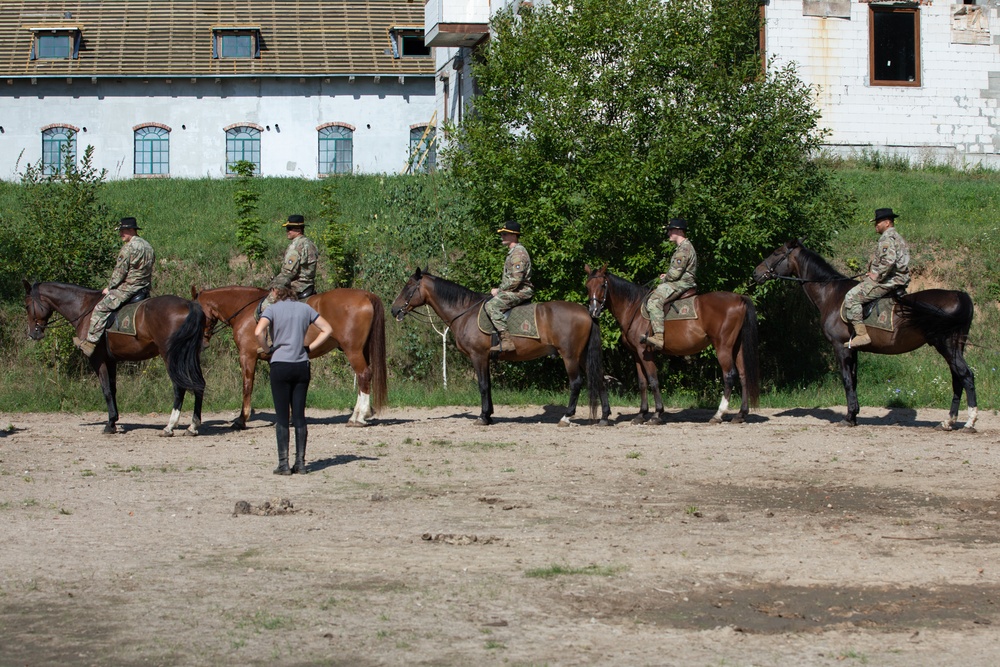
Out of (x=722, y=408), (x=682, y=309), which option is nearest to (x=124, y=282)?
(x=682, y=309)

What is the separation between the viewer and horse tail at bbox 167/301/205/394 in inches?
632

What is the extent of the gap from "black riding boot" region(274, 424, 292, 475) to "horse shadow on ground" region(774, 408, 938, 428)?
844cm

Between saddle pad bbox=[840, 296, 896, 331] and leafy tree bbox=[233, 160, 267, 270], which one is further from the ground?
leafy tree bbox=[233, 160, 267, 270]

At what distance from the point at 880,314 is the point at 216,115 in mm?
33272

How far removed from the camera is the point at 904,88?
31547 mm

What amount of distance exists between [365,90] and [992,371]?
29458 millimetres

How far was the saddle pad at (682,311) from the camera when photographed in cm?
1712

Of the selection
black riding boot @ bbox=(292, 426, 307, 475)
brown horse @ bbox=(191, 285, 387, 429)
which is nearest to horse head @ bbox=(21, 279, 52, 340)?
brown horse @ bbox=(191, 285, 387, 429)

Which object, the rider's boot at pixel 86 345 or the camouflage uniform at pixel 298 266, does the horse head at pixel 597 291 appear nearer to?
the camouflage uniform at pixel 298 266

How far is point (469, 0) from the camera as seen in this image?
34.8 metres

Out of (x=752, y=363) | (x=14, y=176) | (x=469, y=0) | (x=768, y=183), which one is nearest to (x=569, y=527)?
(x=752, y=363)

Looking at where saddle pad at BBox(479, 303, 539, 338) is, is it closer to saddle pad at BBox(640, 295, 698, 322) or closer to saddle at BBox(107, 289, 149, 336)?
saddle pad at BBox(640, 295, 698, 322)

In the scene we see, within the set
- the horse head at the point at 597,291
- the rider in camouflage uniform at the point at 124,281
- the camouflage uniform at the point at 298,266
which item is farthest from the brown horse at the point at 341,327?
the horse head at the point at 597,291

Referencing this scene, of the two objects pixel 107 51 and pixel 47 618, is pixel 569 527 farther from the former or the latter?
pixel 107 51
